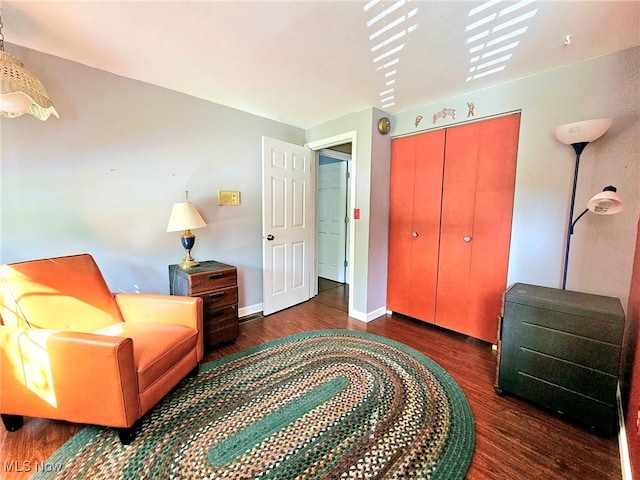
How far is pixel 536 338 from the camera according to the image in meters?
1.58

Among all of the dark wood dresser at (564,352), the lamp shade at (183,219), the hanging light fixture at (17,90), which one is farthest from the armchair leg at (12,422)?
the dark wood dresser at (564,352)

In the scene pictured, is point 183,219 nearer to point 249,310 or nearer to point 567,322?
point 249,310

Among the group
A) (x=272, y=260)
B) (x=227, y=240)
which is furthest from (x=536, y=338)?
(x=227, y=240)

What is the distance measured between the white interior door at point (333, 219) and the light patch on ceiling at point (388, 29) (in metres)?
2.29

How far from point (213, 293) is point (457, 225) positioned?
2280 mm

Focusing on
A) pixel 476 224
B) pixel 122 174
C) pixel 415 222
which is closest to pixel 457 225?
pixel 476 224

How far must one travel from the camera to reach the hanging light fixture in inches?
54.5

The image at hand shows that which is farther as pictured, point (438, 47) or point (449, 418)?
point (438, 47)

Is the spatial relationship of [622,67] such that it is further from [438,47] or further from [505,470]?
[505,470]

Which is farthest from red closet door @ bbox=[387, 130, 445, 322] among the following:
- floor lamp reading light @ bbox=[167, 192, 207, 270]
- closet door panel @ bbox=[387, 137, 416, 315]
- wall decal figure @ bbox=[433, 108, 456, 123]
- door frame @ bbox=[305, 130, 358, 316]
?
floor lamp reading light @ bbox=[167, 192, 207, 270]

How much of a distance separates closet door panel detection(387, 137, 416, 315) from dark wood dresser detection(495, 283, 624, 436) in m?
1.24

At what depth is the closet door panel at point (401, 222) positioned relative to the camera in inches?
111

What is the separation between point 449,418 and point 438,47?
2.25 m

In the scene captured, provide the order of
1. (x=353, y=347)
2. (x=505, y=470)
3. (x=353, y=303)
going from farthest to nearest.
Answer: (x=353, y=303)
(x=353, y=347)
(x=505, y=470)
